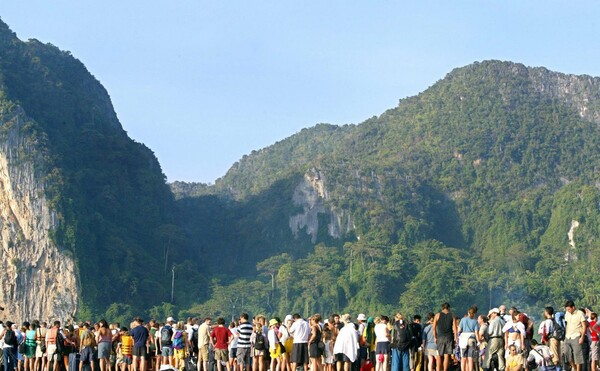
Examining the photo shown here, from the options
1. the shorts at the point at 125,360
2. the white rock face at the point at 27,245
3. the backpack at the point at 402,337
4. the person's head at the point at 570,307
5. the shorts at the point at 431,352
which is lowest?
the shorts at the point at 125,360

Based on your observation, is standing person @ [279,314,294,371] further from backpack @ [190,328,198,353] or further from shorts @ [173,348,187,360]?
backpack @ [190,328,198,353]

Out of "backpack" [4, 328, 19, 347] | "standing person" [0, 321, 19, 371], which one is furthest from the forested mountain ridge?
"backpack" [4, 328, 19, 347]

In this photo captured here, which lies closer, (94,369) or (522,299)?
(94,369)

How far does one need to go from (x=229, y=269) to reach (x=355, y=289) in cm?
2416

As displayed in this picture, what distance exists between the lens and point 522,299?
126312 millimetres

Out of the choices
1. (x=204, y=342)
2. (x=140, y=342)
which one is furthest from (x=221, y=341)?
(x=140, y=342)

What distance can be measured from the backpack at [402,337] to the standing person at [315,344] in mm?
1918

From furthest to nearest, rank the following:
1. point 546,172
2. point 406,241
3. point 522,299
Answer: point 546,172 < point 406,241 < point 522,299

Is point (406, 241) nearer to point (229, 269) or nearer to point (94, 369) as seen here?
point (229, 269)

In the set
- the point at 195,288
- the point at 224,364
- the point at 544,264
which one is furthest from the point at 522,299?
the point at 224,364

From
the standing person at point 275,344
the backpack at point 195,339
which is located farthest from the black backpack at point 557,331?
the backpack at point 195,339

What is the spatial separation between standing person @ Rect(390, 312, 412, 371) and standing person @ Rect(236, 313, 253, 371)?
13.2ft

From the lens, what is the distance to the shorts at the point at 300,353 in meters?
28.2

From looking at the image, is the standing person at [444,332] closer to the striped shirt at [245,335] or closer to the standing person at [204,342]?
the striped shirt at [245,335]
